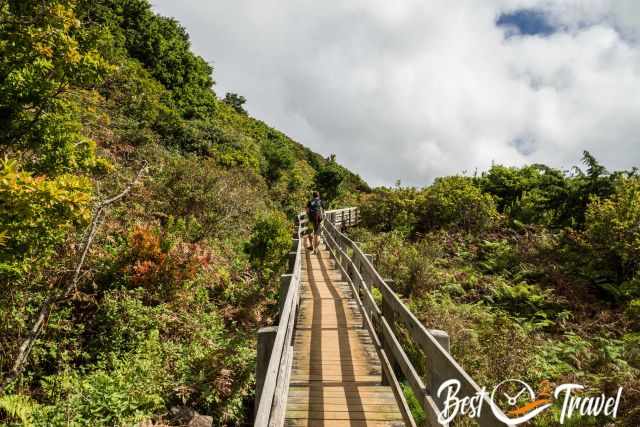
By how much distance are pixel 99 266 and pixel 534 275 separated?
13768mm

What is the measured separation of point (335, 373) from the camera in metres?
5.54

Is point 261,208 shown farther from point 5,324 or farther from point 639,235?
point 639,235

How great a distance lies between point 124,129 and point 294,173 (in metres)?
14.4

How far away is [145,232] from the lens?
915cm

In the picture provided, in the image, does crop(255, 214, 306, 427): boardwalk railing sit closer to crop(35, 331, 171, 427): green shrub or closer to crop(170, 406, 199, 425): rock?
crop(170, 406, 199, 425): rock

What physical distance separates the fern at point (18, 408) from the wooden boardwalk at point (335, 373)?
11.8ft

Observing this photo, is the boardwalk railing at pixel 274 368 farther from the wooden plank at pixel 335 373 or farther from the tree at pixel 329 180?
the tree at pixel 329 180

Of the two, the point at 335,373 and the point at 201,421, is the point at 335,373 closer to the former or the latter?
the point at 335,373

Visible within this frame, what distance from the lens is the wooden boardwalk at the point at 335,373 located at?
4.36 m

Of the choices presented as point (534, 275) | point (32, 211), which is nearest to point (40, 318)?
point (32, 211)

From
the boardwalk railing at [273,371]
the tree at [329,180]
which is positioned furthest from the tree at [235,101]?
the boardwalk railing at [273,371]

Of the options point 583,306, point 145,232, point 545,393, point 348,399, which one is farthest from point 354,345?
point 583,306

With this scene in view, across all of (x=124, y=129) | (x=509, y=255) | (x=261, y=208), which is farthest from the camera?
(x=261, y=208)

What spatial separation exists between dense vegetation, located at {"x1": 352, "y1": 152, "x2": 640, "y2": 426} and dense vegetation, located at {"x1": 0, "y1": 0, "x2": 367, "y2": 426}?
192 inches
